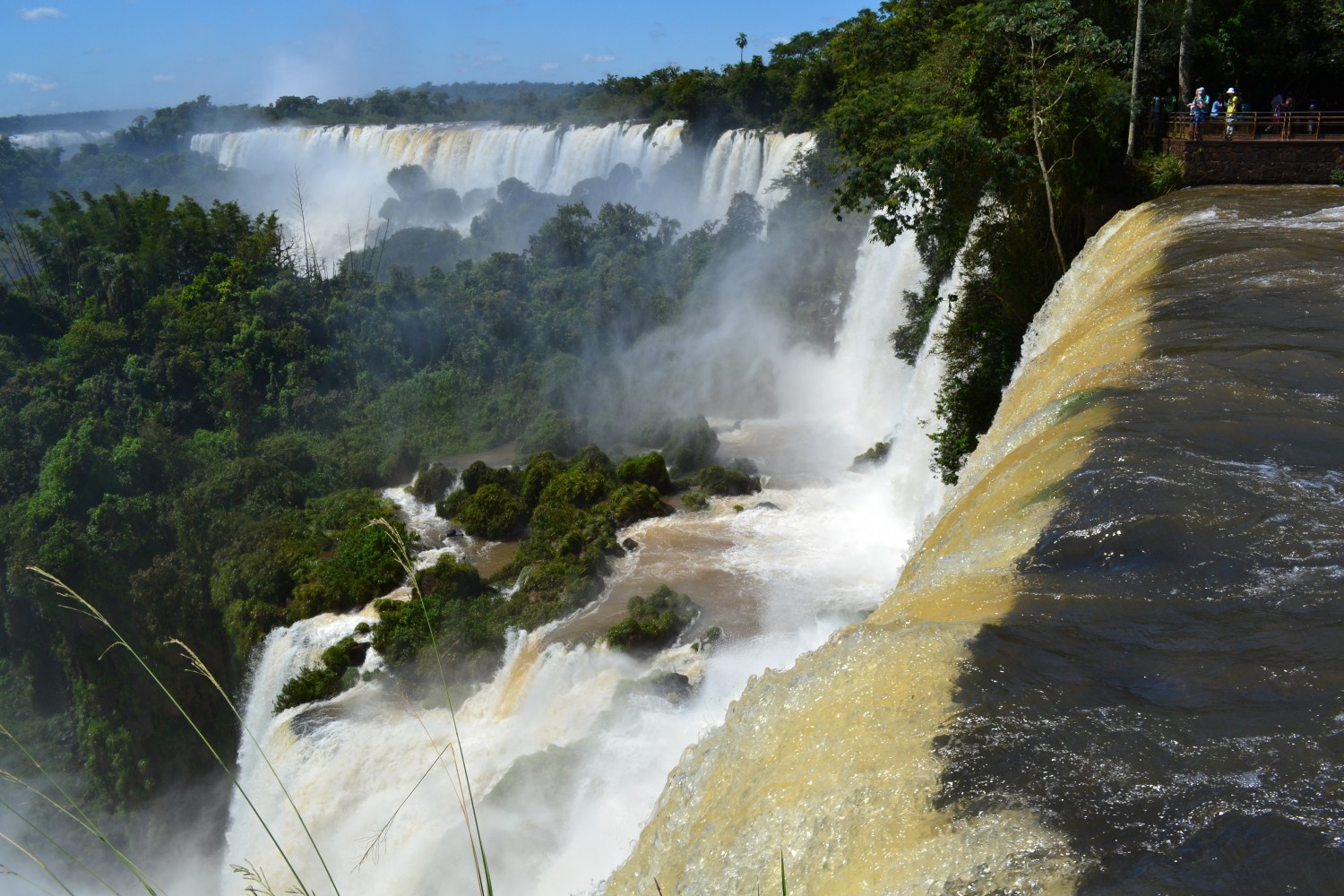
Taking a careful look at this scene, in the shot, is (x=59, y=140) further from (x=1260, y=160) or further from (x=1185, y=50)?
(x=1260, y=160)

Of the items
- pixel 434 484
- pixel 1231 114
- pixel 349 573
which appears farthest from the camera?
pixel 434 484

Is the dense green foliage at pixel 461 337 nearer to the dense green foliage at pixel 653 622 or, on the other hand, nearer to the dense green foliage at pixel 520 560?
the dense green foliage at pixel 520 560

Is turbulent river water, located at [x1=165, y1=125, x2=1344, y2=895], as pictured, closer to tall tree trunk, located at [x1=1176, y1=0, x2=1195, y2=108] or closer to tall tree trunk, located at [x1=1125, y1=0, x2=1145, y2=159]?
tall tree trunk, located at [x1=1125, y1=0, x2=1145, y2=159]

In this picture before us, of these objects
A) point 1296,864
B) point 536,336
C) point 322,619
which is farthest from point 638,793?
point 536,336

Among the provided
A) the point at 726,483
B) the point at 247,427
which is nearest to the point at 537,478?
the point at 726,483

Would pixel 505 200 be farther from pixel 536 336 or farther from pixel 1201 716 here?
pixel 1201 716

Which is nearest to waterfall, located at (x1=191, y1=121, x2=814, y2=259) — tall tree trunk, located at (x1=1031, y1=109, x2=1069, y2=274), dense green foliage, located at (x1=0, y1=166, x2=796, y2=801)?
dense green foliage, located at (x1=0, y1=166, x2=796, y2=801)
